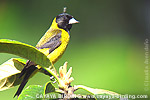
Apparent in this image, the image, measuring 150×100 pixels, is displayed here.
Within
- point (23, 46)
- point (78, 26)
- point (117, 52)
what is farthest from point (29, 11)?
point (23, 46)

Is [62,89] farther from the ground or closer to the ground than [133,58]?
closer to the ground

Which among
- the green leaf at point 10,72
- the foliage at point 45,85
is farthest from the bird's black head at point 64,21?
the foliage at point 45,85

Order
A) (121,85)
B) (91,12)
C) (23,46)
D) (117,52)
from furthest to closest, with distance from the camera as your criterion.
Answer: (91,12), (117,52), (121,85), (23,46)

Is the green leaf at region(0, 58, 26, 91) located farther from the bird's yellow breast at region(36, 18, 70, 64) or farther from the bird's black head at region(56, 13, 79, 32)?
the bird's black head at region(56, 13, 79, 32)

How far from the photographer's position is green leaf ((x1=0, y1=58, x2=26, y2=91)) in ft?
3.54

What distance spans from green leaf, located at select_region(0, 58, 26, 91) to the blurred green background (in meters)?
2.21

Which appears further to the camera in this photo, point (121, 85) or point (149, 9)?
point (149, 9)

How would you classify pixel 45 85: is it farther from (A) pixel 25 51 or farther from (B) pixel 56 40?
(B) pixel 56 40

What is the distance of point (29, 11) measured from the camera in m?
4.23

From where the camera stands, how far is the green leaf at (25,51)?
0.93 meters

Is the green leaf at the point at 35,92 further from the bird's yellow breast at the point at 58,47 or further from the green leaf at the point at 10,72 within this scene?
the bird's yellow breast at the point at 58,47

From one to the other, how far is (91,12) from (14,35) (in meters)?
1.34

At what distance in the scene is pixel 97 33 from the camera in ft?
13.6

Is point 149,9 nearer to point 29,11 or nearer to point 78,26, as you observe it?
point 78,26
